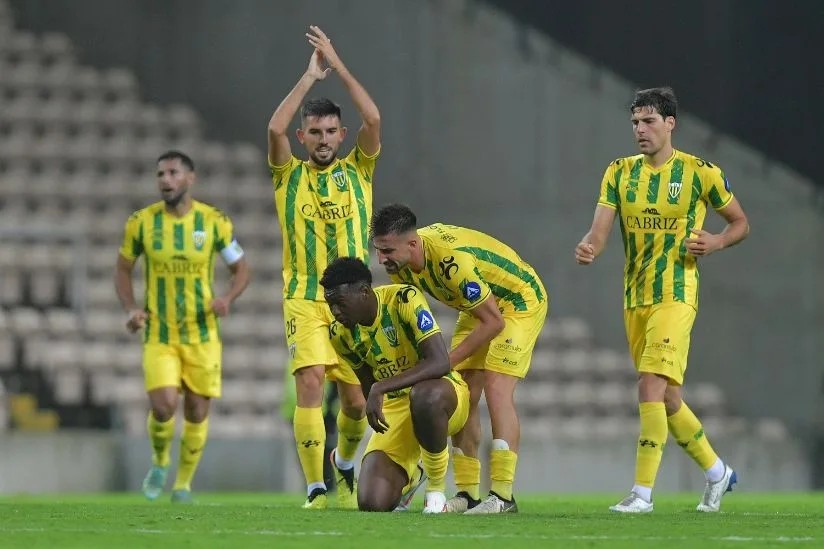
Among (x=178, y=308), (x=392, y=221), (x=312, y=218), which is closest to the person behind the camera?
(x=392, y=221)

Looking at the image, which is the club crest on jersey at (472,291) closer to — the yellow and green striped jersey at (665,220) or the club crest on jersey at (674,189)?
→ the yellow and green striped jersey at (665,220)

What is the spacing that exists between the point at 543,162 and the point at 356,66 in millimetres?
2158

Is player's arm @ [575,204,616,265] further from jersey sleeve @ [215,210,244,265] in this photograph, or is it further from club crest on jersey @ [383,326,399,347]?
jersey sleeve @ [215,210,244,265]

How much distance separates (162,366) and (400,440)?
Answer: 2722 millimetres

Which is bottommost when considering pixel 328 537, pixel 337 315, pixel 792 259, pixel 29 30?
pixel 328 537

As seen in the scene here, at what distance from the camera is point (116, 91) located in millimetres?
16672

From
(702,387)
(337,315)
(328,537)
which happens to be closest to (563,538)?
(328,537)

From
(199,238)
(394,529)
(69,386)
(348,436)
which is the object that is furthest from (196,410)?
(69,386)

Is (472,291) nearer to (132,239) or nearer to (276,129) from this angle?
(276,129)

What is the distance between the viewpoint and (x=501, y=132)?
16.5 metres

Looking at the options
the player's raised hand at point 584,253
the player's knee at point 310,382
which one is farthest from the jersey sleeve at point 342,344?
the player's raised hand at point 584,253

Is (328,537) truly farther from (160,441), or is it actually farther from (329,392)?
(329,392)

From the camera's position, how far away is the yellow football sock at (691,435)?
7.68 meters

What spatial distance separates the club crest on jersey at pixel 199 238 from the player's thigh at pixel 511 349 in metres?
2.81
